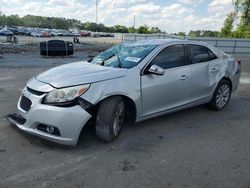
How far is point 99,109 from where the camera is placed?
11.5ft

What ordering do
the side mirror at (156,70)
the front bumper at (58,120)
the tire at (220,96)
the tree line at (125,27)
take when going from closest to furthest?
the front bumper at (58,120) → the side mirror at (156,70) → the tire at (220,96) → the tree line at (125,27)

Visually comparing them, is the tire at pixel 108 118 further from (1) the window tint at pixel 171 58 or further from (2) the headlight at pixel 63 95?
(1) the window tint at pixel 171 58

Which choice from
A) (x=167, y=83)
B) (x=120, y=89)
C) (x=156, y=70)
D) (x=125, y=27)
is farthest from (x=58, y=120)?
(x=125, y=27)

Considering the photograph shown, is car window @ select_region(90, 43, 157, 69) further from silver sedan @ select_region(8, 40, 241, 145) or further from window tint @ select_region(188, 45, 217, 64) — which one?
window tint @ select_region(188, 45, 217, 64)

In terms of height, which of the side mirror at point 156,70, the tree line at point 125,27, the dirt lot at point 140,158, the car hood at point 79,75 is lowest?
the dirt lot at point 140,158

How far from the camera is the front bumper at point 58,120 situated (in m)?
3.26

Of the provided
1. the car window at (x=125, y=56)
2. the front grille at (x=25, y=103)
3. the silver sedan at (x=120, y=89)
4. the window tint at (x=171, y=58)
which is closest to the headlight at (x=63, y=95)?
→ the silver sedan at (x=120, y=89)

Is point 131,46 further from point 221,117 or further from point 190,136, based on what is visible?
point 221,117

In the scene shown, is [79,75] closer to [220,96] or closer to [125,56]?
[125,56]

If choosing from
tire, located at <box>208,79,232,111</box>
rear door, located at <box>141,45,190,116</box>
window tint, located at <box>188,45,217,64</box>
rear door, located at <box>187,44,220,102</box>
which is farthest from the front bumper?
tire, located at <box>208,79,232,111</box>

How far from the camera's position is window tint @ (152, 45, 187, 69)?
427 cm

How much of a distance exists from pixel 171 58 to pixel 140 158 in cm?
192

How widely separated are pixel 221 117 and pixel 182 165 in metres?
2.29

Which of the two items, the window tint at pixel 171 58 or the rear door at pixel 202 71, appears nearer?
the window tint at pixel 171 58
